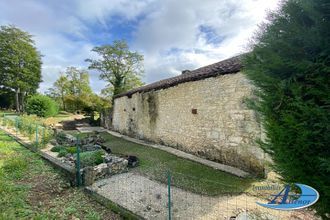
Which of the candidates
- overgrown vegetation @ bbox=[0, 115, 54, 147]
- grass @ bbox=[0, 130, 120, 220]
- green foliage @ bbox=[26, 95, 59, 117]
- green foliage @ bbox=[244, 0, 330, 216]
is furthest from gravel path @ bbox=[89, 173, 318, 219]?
green foliage @ bbox=[26, 95, 59, 117]

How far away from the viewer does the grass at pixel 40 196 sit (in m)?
4.00

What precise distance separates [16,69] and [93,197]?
110 ft

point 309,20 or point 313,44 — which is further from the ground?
point 309,20

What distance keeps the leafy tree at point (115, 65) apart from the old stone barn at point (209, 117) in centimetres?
1652

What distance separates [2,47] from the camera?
28.7 m

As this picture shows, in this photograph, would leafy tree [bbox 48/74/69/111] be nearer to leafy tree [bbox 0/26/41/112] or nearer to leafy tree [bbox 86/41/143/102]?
leafy tree [bbox 0/26/41/112]

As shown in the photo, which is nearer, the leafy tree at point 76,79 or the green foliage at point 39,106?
the green foliage at point 39,106

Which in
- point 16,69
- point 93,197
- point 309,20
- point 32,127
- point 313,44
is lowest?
point 93,197

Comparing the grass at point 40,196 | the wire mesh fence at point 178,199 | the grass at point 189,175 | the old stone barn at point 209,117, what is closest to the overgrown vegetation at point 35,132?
the grass at point 40,196

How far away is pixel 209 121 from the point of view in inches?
306

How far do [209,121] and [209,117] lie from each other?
16 cm

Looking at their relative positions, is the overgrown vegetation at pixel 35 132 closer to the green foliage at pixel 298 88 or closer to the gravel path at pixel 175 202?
the gravel path at pixel 175 202

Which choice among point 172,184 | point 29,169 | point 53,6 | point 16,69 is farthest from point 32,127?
point 16,69

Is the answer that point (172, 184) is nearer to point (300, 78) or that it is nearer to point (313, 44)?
point (300, 78)
